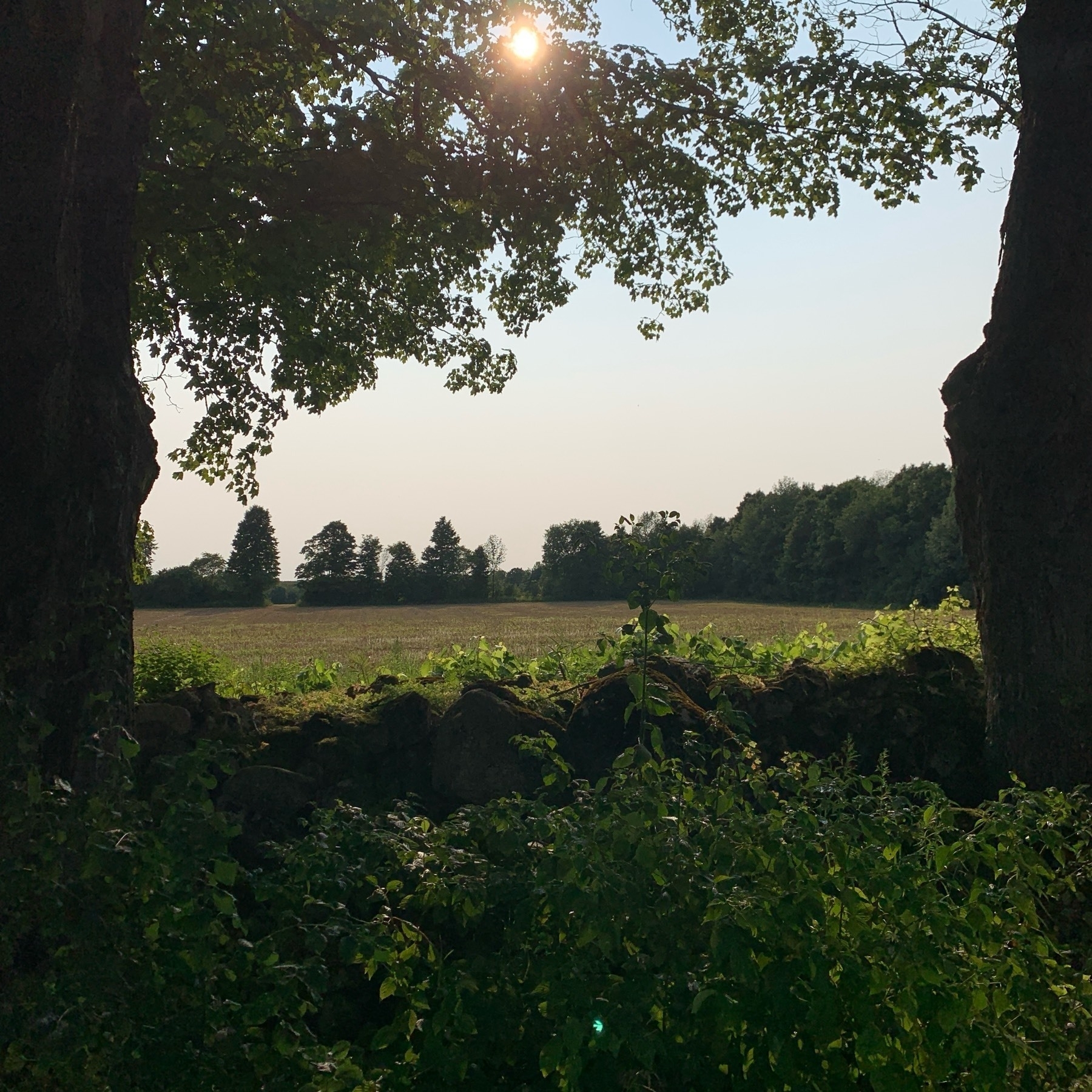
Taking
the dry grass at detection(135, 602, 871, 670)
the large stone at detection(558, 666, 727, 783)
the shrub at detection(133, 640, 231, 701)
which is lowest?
the dry grass at detection(135, 602, 871, 670)

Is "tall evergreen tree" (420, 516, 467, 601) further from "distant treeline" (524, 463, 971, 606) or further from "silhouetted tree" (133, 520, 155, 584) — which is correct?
"silhouetted tree" (133, 520, 155, 584)

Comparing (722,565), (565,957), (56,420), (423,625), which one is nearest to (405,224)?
(56,420)

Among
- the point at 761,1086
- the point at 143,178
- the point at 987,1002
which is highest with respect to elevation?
the point at 143,178

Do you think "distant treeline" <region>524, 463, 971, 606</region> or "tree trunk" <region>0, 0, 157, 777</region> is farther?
"distant treeline" <region>524, 463, 971, 606</region>

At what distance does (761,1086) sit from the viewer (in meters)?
3.25

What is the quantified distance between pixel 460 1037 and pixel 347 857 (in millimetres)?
939

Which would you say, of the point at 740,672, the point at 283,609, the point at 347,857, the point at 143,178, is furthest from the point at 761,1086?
the point at 283,609

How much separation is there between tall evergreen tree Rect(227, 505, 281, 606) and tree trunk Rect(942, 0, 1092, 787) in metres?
51.1

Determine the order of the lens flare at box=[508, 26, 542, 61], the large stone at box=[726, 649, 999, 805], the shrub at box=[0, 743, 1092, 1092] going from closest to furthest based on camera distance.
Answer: the shrub at box=[0, 743, 1092, 1092], the large stone at box=[726, 649, 999, 805], the lens flare at box=[508, 26, 542, 61]

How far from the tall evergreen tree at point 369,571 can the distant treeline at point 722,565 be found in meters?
0.06

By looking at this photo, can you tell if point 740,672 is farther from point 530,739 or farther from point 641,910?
point 641,910

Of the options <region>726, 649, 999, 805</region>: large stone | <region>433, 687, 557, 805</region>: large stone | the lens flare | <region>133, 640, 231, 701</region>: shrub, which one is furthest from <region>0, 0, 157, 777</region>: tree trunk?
the lens flare

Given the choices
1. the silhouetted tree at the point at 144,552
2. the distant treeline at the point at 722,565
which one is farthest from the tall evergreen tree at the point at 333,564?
the silhouetted tree at the point at 144,552

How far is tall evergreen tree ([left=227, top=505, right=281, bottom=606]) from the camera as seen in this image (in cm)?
5488
